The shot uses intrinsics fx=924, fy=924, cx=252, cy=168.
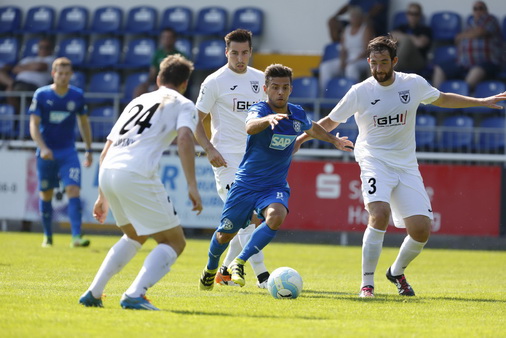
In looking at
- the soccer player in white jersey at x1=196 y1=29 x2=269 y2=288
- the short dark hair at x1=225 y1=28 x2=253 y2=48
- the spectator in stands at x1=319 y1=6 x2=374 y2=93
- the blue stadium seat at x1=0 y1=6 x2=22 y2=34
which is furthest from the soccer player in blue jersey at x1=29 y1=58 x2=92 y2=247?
the blue stadium seat at x1=0 y1=6 x2=22 y2=34

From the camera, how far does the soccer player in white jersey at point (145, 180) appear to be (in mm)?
6820

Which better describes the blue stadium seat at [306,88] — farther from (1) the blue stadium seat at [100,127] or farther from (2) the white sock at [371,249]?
(2) the white sock at [371,249]

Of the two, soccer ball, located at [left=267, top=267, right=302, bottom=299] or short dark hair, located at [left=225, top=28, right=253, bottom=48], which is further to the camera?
short dark hair, located at [left=225, top=28, right=253, bottom=48]

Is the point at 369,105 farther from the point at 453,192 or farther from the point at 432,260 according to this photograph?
the point at 453,192

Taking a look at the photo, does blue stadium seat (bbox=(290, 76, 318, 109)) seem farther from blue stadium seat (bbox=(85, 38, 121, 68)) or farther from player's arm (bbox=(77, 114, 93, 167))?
player's arm (bbox=(77, 114, 93, 167))

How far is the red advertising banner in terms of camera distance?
1612 cm

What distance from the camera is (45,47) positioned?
20.3m

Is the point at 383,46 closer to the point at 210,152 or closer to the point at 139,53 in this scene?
the point at 210,152

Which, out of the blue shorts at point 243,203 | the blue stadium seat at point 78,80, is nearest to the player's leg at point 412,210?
the blue shorts at point 243,203

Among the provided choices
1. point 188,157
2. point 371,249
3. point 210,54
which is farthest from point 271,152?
point 210,54

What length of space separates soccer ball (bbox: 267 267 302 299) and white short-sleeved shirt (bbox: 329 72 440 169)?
154 centimetres

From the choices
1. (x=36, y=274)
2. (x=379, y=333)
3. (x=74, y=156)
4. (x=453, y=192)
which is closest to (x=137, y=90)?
(x=74, y=156)

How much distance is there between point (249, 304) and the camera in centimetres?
778

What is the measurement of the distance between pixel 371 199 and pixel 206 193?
8.03 meters
